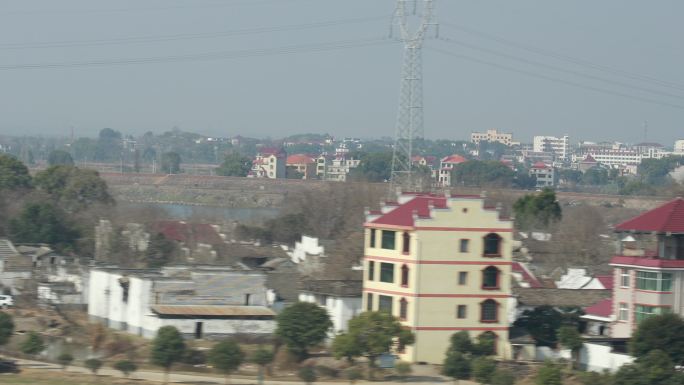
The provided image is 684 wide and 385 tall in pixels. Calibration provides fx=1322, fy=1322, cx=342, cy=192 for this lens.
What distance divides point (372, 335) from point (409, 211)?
2966mm

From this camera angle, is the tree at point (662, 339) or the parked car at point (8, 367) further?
the parked car at point (8, 367)

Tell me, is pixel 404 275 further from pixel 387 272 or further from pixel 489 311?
pixel 489 311

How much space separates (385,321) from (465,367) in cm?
178

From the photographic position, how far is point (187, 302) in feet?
77.3

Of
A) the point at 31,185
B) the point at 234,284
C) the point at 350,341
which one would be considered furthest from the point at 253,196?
the point at 350,341

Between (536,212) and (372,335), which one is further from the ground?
(536,212)

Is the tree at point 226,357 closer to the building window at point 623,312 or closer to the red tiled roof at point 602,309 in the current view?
the building window at point 623,312

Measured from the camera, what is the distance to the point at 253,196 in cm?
7625

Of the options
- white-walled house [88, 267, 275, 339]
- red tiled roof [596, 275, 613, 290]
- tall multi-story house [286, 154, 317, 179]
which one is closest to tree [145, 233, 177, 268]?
white-walled house [88, 267, 275, 339]

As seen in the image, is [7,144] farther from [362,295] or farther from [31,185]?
[362,295]

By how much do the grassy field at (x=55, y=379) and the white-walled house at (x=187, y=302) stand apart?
4.42 metres

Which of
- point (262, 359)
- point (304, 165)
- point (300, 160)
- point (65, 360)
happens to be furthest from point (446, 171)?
point (65, 360)

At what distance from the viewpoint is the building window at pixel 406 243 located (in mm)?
21547

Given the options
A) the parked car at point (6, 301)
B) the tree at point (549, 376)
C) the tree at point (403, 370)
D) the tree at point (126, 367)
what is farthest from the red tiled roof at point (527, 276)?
the parked car at point (6, 301)
